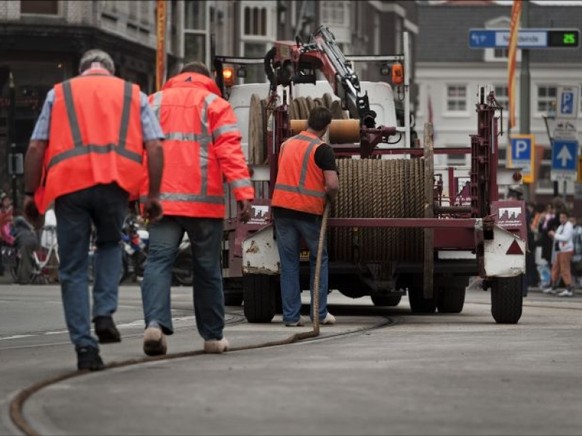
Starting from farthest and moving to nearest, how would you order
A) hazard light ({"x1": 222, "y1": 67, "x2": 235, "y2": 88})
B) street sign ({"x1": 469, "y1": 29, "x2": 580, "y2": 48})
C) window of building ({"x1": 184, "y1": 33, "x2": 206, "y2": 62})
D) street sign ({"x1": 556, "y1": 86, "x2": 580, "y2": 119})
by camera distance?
window of building ({"x1": 184, "y1": 33, "x2": 206, "y2": 62}) → street sign ({"x1": 556, "y1": 86, "x2": 580, "y2": 119}) → street sign ({"x1": 469, "y1": 29, "x2": 580, "y2": 48}) → hazard light ({"x1": 222, "y1": 67, "x2": 235, "y2": 88})

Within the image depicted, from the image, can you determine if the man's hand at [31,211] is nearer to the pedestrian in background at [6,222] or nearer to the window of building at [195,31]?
the pedestrian in background at [6,222]

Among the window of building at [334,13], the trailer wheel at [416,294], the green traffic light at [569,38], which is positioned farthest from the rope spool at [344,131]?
the window of building at [334,13]

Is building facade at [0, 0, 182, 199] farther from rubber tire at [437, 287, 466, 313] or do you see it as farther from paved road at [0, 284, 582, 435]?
paved road at [0, 284, 582, 435]

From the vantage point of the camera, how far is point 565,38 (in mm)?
35500

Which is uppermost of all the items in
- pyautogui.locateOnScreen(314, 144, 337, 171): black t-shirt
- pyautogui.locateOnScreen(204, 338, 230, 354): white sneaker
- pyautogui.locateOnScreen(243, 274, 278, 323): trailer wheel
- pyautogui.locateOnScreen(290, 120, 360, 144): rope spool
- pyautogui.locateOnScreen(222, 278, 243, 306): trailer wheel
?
pyautogui.locateOnScreen(290, 120, 360, 144): rope spool

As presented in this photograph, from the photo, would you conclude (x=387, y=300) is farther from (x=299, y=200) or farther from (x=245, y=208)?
(x=245, y=208)

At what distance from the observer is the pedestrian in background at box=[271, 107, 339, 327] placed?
15789 millimetres

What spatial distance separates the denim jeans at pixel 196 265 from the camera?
11531 mm

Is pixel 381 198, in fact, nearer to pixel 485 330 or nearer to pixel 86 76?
pixel 485 330

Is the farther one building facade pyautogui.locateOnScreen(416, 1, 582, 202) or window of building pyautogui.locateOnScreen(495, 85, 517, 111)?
building facade pyautogui.locateOnScreen(416, 1, 582, 202)

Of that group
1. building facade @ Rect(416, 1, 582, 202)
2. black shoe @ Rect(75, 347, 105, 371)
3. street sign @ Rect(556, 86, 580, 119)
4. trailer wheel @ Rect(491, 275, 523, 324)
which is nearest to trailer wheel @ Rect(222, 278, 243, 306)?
trailer wheel @ Rect(491, 275, 523, 324)

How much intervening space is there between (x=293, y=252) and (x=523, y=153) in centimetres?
2330

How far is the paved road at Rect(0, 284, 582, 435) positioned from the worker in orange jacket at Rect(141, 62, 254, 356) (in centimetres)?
41

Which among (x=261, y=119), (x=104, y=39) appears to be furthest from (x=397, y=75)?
(x=104, y=39)
